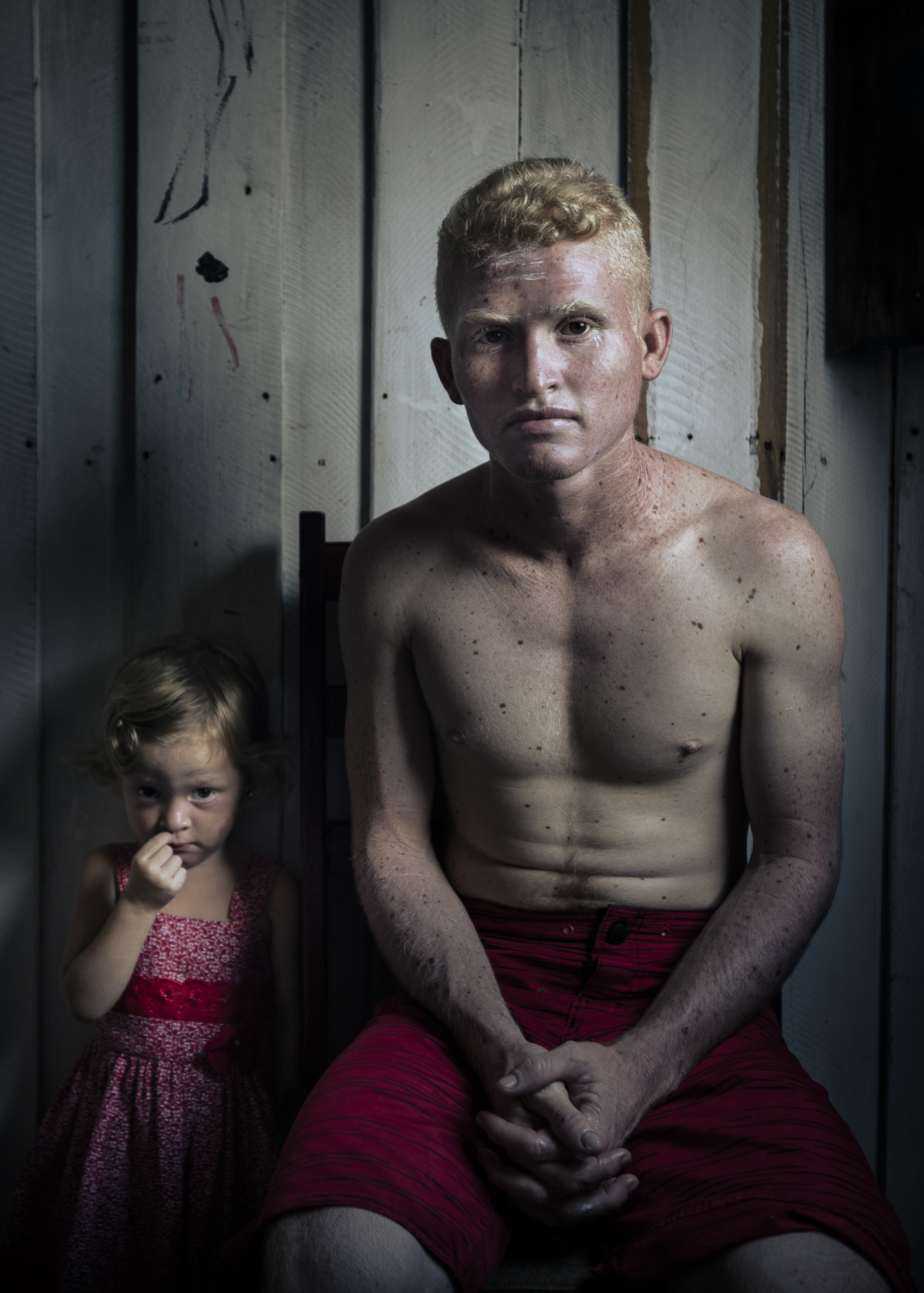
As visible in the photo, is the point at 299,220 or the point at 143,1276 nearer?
the point at 143,1276

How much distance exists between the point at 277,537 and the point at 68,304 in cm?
55

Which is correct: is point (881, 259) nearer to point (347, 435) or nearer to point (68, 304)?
point (347, 435)

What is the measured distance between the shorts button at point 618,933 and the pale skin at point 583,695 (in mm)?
39

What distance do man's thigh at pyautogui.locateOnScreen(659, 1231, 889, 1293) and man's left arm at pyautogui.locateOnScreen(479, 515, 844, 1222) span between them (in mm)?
199

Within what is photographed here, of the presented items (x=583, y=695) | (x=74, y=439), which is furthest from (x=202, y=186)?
(x=583, y=695)

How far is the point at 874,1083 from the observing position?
1.51 meters

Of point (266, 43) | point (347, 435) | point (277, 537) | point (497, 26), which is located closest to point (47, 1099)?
point (277, 537)

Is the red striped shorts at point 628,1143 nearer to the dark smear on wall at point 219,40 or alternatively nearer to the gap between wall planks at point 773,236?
the gap between wall planks at point 773,236

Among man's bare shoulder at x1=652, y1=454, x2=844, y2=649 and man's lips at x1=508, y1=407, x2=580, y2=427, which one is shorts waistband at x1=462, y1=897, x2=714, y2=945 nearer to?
man's bare shoulder at x1=652, y1=454, x2=844, y2=649

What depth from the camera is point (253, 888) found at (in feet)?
4.65

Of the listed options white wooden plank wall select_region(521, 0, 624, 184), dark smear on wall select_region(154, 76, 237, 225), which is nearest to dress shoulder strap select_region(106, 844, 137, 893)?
dark smear on wall select_region(154, 76, 237, 225)

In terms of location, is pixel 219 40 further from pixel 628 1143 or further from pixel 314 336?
pixel 628 1143

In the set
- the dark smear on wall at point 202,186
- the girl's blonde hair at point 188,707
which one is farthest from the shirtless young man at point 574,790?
the dark smear on wall at point 202,186

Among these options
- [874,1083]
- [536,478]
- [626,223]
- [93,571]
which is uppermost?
[626,223]
